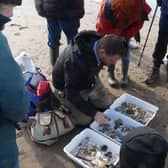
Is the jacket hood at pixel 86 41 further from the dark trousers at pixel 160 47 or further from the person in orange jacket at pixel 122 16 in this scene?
the dark trousers at pixel 160 47

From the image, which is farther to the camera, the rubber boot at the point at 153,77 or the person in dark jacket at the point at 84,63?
the rubber boot at the point at 153,77

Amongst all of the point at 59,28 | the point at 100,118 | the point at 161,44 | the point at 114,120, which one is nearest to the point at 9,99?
the point at 100,118

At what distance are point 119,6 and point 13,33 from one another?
1993 mm

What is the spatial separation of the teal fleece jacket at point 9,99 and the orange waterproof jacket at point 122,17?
1751 millimetres

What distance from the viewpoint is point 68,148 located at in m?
2.60

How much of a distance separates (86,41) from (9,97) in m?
1.28

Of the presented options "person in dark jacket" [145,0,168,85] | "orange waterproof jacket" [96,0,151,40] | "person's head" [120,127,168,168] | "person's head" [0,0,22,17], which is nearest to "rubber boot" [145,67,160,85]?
"person in dark jacket" [145,0,168,85]

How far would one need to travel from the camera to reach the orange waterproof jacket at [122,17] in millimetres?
3062

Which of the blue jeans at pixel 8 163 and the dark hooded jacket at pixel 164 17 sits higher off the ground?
the dark hooded jacket at pixel 164 17

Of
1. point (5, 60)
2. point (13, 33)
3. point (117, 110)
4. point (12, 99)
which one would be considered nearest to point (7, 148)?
point (12, 99)

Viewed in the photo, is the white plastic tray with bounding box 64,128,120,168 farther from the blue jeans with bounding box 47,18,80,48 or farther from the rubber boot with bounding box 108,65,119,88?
the blue jeans with bounding box 47,18,80,48

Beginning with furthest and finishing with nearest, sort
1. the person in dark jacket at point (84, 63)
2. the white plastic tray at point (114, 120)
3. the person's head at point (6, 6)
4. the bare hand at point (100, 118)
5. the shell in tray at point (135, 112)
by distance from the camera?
the shell in tray at point (135, 112) → the white plastic tray at point (114, 120) → the bare hand at point (100, 118) → the person in dark jacket at point (84, 63) → the person's head at point (6, 6)

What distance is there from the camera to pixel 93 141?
2709 millimetres

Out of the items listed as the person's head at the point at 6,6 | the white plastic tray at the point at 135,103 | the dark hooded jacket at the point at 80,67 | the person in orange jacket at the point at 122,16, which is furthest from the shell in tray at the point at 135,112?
the person's head at the point at 6,6
